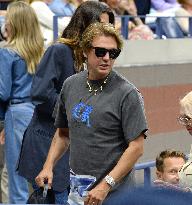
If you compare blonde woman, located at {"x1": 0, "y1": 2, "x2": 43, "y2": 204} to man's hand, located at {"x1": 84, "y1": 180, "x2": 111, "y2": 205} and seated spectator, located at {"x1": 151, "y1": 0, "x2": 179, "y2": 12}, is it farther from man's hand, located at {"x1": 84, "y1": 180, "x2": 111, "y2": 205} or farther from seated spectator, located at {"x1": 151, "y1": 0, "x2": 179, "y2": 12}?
seated spectator, located at {"x1": 151, "y1": 0, "x2": 179, "y2": 12}

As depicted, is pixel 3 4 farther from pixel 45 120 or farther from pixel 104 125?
pixel 104 125

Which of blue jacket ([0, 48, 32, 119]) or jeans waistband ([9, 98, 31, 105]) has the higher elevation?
blue jacket ([0, 48, 32, 119])

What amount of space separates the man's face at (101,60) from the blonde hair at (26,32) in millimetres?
1827

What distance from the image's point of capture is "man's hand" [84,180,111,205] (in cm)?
351

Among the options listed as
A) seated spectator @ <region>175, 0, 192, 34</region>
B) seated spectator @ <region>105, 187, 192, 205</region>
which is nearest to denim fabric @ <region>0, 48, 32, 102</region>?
seated spectator @ <region>105, 187, 192, 205</region>

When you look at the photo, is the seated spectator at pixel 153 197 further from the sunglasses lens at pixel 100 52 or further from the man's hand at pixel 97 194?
the sunglasses lens at pixel 100 52

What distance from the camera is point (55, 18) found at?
26.6 ft

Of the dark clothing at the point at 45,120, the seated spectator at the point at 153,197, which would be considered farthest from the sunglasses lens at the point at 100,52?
the seated spectator at the point at 153,197

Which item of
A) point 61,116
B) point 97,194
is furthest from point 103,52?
point 97,194

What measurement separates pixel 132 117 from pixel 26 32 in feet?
6.96

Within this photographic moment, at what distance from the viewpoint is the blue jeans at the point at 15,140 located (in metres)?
5.86

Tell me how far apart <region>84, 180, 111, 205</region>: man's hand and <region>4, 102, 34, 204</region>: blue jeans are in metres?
2.36

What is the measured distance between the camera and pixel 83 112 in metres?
3.64

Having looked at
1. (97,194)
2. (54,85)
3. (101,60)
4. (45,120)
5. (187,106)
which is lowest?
(45,120)
